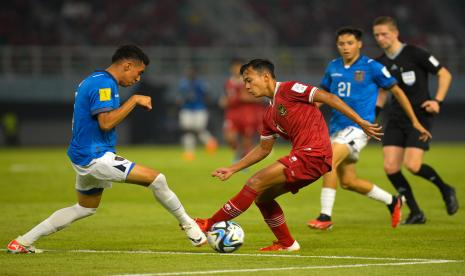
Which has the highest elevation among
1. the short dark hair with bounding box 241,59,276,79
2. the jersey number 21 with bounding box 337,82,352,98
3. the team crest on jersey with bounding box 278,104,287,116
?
the short dark hair with bounding box 241,59,276,79

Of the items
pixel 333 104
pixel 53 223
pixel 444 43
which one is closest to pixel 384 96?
pixel 333 104

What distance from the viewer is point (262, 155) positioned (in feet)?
29.6

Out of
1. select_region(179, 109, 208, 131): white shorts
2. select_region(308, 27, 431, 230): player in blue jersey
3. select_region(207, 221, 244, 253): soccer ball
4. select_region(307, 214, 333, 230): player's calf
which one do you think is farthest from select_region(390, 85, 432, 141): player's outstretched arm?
select_region(179, 109, 208, 131): white shorts

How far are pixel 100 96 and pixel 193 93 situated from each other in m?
21.4

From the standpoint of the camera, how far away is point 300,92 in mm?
8766

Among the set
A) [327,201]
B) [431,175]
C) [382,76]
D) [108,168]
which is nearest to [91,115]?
[108,168]

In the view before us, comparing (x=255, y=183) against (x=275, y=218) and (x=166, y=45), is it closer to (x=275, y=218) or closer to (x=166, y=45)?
(x=275, y=218)

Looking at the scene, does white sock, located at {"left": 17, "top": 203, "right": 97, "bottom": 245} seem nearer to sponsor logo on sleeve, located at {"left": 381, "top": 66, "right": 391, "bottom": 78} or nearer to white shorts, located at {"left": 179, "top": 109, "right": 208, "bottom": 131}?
sponsor logo on sleeve, located at {"left": 381, "top": 66, "right": 391, "bottom": 78}

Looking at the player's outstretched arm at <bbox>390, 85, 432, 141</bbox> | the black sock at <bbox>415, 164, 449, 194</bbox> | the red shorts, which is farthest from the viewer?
the black sock at <bbox>415, 164, 449, 194</bbox>

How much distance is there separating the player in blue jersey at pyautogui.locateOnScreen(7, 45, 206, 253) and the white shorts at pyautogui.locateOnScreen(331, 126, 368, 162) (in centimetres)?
306

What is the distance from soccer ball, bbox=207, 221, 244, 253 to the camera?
8.71 metres

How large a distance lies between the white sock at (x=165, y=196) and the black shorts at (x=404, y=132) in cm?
418

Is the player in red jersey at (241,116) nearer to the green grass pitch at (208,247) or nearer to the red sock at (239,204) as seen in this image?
the green grass pitch at (208,247)

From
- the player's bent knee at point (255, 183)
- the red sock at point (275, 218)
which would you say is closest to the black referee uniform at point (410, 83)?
the red sock at point (275, 218)
